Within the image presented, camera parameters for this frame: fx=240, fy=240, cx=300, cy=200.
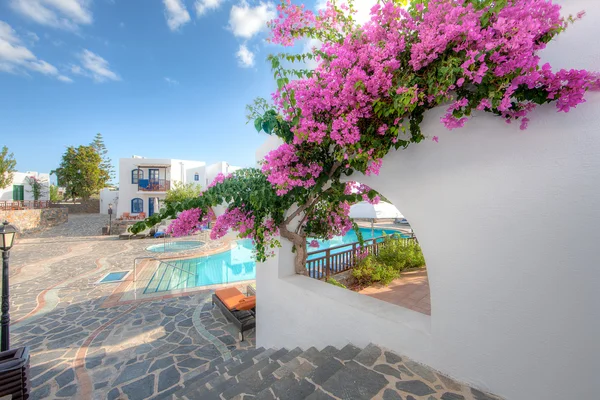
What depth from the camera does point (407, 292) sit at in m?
5.92

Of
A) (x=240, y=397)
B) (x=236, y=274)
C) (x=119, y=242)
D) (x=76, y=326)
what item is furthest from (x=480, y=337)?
(x=119, y=242)

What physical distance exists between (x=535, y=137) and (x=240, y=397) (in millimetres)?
3724

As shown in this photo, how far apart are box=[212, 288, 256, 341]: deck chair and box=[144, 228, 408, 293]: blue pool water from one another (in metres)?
1.44

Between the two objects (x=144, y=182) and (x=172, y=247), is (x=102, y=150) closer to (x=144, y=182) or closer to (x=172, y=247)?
(x=144, y=182)

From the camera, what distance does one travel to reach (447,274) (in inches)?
98.3

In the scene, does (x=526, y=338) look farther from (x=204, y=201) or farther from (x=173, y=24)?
(x=173, y=24)

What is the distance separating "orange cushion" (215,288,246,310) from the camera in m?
6.00

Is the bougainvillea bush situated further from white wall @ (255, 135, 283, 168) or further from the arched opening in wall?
the arched opening in wall

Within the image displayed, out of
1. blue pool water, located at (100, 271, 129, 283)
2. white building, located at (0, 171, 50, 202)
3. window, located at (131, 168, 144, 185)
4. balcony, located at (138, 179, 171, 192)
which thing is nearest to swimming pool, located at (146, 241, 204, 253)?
blue pool water, located at (100, 271, 129, 283)

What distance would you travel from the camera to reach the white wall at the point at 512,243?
1.83 meters

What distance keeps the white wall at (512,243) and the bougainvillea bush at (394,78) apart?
18cm

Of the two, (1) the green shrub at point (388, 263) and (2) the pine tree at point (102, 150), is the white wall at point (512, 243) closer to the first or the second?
(1) the green shrub at point (388, 263)

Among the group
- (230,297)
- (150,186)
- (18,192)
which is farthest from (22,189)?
(230,297)

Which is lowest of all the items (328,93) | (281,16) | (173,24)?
(328,93)
